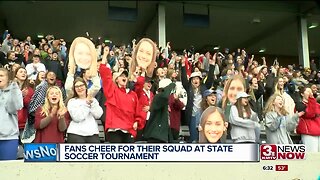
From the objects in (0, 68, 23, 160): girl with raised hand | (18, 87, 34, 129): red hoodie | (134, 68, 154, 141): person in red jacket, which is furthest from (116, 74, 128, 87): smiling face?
(18, 87, 34, 129): red hoodie

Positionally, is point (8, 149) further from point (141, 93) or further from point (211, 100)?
point (211, 100)

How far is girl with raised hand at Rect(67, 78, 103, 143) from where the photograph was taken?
19.5 ft

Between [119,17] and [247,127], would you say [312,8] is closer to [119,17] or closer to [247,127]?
[119,17]

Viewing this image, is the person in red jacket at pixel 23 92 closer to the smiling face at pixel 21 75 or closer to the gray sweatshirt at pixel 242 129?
the smiling face at pixel 21 75

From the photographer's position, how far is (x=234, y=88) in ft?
23.6

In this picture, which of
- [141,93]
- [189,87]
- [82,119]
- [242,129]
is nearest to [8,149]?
[82,119]

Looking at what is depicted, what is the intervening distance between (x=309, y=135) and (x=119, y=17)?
38.0 feet

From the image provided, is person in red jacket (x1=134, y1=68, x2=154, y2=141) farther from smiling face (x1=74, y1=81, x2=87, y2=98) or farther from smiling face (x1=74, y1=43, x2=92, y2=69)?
smiling face (x1=74, y1=81, x2=87, y2=98)

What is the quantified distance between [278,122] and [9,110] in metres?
3.89

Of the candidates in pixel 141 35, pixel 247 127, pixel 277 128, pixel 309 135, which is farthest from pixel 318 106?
pixel 141 35

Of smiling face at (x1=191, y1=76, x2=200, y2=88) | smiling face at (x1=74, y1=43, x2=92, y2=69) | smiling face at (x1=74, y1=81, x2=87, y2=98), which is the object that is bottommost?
smiling face at (x1=74, y1=81, x2=87, y2=98)

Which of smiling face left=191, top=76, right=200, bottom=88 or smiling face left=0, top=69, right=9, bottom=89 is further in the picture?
smiling face left=191, top=76, right=200, bottom=88

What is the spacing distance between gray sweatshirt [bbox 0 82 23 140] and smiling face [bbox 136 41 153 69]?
194cm

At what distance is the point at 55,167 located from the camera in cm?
552
